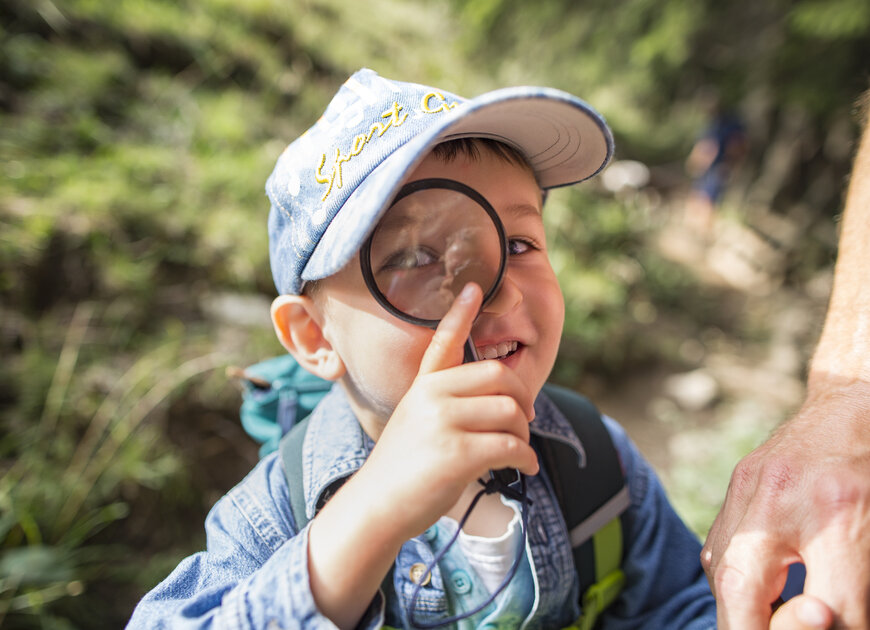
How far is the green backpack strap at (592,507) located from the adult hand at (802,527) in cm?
→ 32

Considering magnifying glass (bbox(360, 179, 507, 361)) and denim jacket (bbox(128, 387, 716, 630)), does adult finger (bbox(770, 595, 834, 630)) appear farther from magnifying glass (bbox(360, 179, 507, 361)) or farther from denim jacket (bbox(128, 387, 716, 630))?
magnifying glass (bbox(360, 179, 507, 361))

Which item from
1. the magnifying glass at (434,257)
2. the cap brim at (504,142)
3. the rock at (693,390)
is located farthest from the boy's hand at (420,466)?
the rock at (693,390)

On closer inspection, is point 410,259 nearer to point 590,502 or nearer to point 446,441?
point 446,441

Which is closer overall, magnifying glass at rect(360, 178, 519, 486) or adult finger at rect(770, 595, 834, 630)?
adult finger at rect(770, 595, 834, 630)

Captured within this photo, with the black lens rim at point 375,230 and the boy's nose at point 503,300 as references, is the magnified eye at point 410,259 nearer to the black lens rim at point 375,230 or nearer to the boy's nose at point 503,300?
the black lens rim at point 375,230

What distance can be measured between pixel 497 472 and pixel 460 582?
1.27ft

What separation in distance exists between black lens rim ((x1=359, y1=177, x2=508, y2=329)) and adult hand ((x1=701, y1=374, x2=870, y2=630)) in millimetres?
708

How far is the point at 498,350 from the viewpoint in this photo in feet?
4.00

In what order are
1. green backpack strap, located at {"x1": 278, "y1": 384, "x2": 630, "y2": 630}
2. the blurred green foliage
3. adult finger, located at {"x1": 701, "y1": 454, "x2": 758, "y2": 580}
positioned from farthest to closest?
the blurred green foliage < green backpack strap, located at {"x1": 278, "y1": 384, "x2": 630, "y2": 630} < adult finger, located at {"x1": 701, "y1": 454, "x2": 758, "y2": 580}

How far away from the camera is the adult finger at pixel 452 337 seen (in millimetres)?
1033

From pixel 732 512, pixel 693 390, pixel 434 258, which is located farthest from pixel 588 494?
pixel 693 390

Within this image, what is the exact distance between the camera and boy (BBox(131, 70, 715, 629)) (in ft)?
3.18

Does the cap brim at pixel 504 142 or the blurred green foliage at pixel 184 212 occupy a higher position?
the blurred green foliage at pixel 184 212

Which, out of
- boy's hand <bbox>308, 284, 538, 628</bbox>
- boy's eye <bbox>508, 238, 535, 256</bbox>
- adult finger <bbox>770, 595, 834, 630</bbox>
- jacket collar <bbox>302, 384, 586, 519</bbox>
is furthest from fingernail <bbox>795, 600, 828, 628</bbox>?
boy's eye <bbox>508, 238, 535, 256</bbox>
